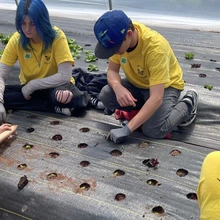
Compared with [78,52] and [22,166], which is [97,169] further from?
[78,52]

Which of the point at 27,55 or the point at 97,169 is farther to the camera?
the point at 27,55

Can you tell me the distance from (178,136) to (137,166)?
1.59 feet

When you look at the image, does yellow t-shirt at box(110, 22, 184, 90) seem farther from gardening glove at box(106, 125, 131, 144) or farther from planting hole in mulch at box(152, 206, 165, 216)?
planting hole in mulch at box(152, 206, 165, 216)

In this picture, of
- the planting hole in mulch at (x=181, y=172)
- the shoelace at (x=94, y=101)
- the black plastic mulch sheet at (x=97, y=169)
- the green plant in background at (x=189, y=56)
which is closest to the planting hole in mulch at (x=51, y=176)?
the black plastic mulch sheet at (x=97, y=169)

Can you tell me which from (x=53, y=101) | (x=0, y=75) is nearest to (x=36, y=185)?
(x=53, y=101)

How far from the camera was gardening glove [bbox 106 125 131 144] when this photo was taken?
238 cm

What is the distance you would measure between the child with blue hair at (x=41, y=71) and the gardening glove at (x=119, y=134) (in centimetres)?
48

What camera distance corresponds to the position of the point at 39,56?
277 cm

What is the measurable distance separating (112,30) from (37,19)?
567 millimetres

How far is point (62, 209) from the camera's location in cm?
196

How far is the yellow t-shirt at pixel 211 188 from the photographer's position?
3.42 ft

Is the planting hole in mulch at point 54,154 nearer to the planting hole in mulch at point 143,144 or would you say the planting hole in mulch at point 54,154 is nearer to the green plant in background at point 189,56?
the planting hole in mulch at point 143,144

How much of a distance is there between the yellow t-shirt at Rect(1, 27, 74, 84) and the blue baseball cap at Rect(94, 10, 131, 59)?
1.53 feet

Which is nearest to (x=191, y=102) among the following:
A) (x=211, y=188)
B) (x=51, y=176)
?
(x=51, y=176)
